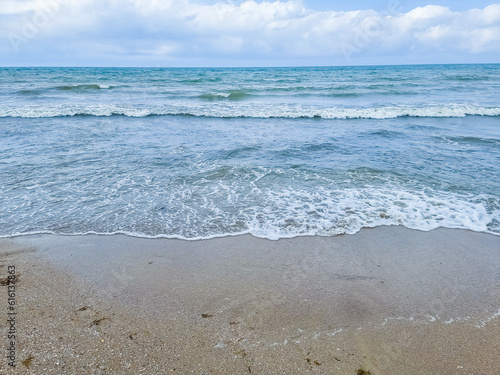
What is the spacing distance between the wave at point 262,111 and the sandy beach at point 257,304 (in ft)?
49.3

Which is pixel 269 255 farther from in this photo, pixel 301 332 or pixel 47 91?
pixel 47 91

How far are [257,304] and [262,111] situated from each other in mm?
18148

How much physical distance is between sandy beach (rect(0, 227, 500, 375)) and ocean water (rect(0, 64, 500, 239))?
667mm

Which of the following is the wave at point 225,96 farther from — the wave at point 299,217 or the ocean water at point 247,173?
the wave at point 299,217

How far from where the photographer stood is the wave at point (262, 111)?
65.6 ft

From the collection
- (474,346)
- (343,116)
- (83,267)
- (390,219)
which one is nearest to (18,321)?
(83,267)

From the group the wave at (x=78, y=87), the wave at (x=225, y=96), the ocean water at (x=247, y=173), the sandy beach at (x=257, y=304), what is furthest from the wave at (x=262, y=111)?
the sandy beach at (x=257, y=304)

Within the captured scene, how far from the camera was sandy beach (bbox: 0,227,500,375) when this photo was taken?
139 inches

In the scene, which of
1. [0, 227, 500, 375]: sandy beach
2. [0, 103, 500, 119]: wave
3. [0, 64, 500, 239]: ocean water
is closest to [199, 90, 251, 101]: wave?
[0, 103, 500, 119]: wave

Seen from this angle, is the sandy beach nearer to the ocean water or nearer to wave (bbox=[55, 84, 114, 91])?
the ocean water

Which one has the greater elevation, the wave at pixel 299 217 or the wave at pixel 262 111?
the wave at pixel 262 111

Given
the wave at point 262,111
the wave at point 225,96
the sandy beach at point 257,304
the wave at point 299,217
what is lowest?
the sandy beach at point 257,304

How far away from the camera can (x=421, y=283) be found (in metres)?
4.85

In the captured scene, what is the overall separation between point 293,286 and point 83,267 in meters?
3.32
